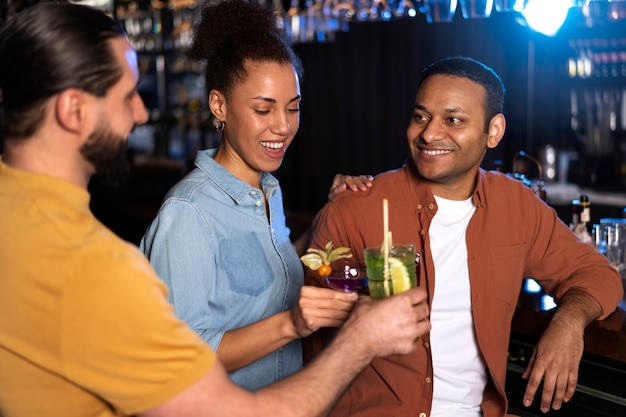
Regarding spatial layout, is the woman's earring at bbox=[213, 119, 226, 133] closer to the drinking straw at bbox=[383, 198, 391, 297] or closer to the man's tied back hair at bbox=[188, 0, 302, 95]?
the man's tied back hair at bbox=[188, 0, 302, 95]

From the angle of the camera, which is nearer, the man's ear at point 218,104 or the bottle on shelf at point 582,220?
the man's ear at point 218,104

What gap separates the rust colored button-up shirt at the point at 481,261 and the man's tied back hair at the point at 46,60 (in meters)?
1.25

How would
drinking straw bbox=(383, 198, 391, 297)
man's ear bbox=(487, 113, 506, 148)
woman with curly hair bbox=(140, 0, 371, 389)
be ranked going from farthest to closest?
man's ear bbox=(487, 113, 506, 148) → woman with curly hair bbox=(140, 0, 371, 389) → drinking straw bbox=(383, 198, 391, 297)

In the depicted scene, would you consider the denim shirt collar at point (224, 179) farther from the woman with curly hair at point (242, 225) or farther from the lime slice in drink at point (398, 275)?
the lime slice in drink at point (398, 275)

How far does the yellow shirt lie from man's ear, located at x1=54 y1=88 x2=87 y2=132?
0.35 ft

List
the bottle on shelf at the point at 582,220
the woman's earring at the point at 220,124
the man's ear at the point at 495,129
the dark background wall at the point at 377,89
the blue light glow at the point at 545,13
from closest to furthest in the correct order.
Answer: the woman's earring at the point at 220,124 < the man's ear at the point at 495,129 < the bottle on shelf at the point at 582,220 < the blue light glow at the point at 545,13 < the dark background wall at the point at 377,89

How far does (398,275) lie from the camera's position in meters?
1.82

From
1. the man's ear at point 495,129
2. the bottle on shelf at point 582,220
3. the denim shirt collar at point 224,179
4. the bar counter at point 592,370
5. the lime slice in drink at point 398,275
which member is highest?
the man's ear at point 495,129

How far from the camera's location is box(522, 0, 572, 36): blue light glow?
4.42m

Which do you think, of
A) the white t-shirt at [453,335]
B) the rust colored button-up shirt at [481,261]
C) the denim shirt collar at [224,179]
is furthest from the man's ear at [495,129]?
the denim shirt collar at [224,179]

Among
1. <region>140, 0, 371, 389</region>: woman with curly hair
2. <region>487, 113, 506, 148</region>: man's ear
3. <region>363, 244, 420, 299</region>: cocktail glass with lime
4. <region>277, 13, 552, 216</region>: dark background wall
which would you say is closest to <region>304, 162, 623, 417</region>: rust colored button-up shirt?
<region>487, 113, 506, 148</region>: man's ear

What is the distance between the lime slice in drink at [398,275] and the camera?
1811mm

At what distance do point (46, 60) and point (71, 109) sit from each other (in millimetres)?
98

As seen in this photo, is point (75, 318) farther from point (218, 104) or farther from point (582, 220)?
point (582, 220)
